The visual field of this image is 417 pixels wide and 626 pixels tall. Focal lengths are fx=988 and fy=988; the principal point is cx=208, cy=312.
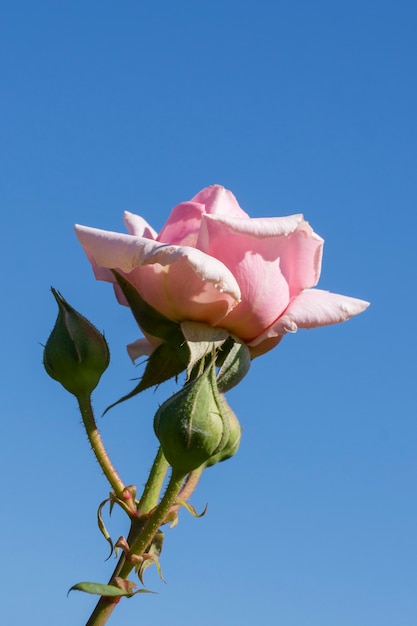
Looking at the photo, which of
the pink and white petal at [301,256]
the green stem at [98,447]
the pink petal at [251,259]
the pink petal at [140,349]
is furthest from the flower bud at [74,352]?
the pink and white petal at [301,256]

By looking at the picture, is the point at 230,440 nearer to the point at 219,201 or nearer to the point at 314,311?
the point at 314,311

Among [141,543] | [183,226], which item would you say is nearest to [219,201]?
[183,226]

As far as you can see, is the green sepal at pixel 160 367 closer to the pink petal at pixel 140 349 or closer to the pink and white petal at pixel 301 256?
the pink petal at pixel 140 349

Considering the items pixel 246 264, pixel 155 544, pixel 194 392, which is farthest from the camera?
pixel 246 264

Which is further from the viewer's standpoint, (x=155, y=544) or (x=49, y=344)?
(x=49, y=344)

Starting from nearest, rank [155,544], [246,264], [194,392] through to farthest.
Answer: [194,392]
[155,544]
[246,264]

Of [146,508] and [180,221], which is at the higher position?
[180,221]

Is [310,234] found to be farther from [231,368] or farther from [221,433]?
[221,433]

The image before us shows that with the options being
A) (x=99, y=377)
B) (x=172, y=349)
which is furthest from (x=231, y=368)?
(x=99, y=377)
